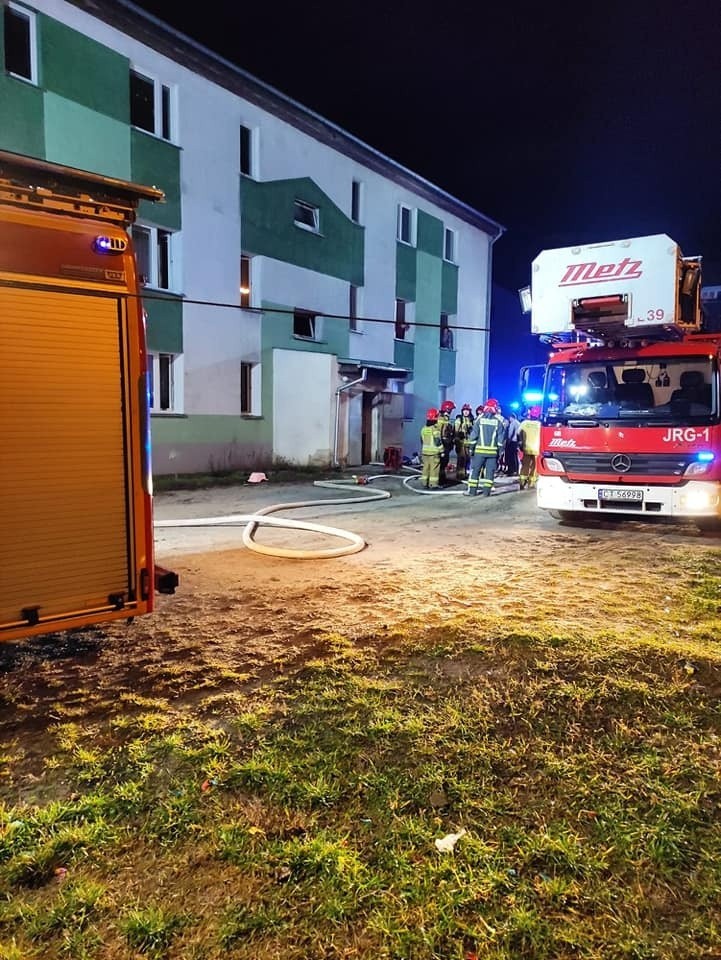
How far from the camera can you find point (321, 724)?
10.9 feet

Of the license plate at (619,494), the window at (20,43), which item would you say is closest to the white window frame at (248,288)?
the window at (20,43)

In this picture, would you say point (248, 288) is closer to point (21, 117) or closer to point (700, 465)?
point (21, 117)

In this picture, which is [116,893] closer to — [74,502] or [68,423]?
[74,502]

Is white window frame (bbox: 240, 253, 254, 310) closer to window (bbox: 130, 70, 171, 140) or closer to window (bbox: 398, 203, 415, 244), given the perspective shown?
window (bbox: 130, 70, 171, 140)

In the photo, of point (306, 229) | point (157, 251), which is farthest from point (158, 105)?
point (306, 229)

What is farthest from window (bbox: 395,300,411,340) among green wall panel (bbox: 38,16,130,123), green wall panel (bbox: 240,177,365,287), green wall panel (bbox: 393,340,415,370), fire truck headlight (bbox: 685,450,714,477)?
fire truck headlight (bbox: 685,450,714,477)

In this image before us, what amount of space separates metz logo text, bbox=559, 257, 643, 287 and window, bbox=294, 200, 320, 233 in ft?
38.7

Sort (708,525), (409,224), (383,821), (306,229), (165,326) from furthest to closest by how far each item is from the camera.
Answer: (409,224) → (306,229) → (165,326) → (708,525) → (383,821)

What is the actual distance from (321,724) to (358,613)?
1874 mm

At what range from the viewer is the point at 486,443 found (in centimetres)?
1190

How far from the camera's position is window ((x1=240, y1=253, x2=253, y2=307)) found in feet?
56.0

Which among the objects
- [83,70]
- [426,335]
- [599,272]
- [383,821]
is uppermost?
[83,70]

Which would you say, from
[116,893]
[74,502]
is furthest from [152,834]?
[74,502]

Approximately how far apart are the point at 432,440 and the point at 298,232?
854 cm
